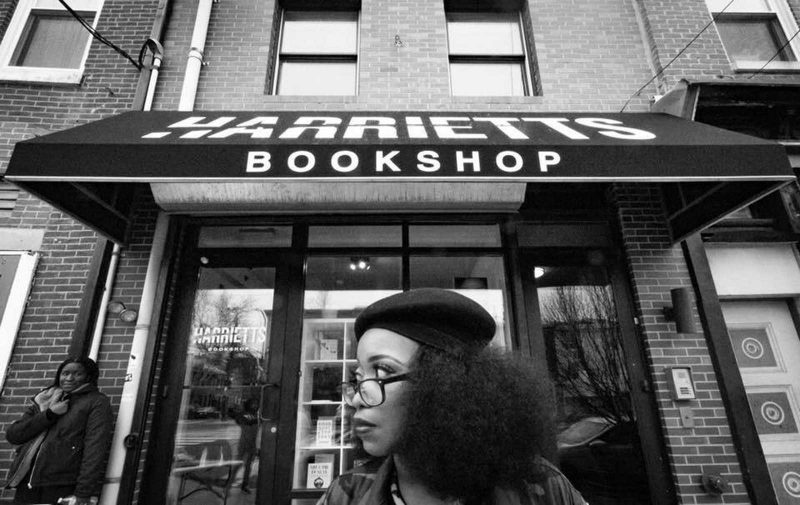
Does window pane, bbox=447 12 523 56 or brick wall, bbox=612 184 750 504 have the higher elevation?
window pane, bbox=447 12 523 56

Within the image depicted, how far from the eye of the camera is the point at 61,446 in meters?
3.15

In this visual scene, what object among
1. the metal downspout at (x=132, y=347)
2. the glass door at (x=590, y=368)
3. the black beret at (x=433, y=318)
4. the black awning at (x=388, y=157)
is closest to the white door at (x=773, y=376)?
the glass door at (x=590, y=368)

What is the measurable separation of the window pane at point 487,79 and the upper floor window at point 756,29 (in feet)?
9.24

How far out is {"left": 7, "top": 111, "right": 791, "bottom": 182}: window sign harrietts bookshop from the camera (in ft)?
9.60

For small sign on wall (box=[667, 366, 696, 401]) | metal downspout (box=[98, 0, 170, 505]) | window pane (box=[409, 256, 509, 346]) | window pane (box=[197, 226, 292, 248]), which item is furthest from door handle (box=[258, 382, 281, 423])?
A: small sign on wall (box=[667, 366, 696, 401])

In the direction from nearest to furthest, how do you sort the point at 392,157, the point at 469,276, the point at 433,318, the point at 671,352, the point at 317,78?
1. the point at 433,318
2. the point at 392,157
3. the point at 671,352
4. the point at 469,276
5. the point at 317,78

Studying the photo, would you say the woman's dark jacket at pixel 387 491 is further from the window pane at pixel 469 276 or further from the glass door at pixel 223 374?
the window pane at pixel 469 276

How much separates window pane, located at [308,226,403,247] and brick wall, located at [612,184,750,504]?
2572 millimetres

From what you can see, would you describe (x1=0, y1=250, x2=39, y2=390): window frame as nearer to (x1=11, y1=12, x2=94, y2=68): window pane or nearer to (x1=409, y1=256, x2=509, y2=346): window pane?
(x1=11, y1=12, x2=94, y2=68): window pane

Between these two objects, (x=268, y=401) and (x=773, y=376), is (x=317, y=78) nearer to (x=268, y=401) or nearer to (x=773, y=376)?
(x=268, y=401)

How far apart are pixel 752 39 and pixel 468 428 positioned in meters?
7.35

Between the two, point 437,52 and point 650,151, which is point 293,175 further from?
point 437,52

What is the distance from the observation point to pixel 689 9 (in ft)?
17.5

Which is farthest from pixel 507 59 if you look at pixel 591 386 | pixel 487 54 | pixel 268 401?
pixel 268 401
